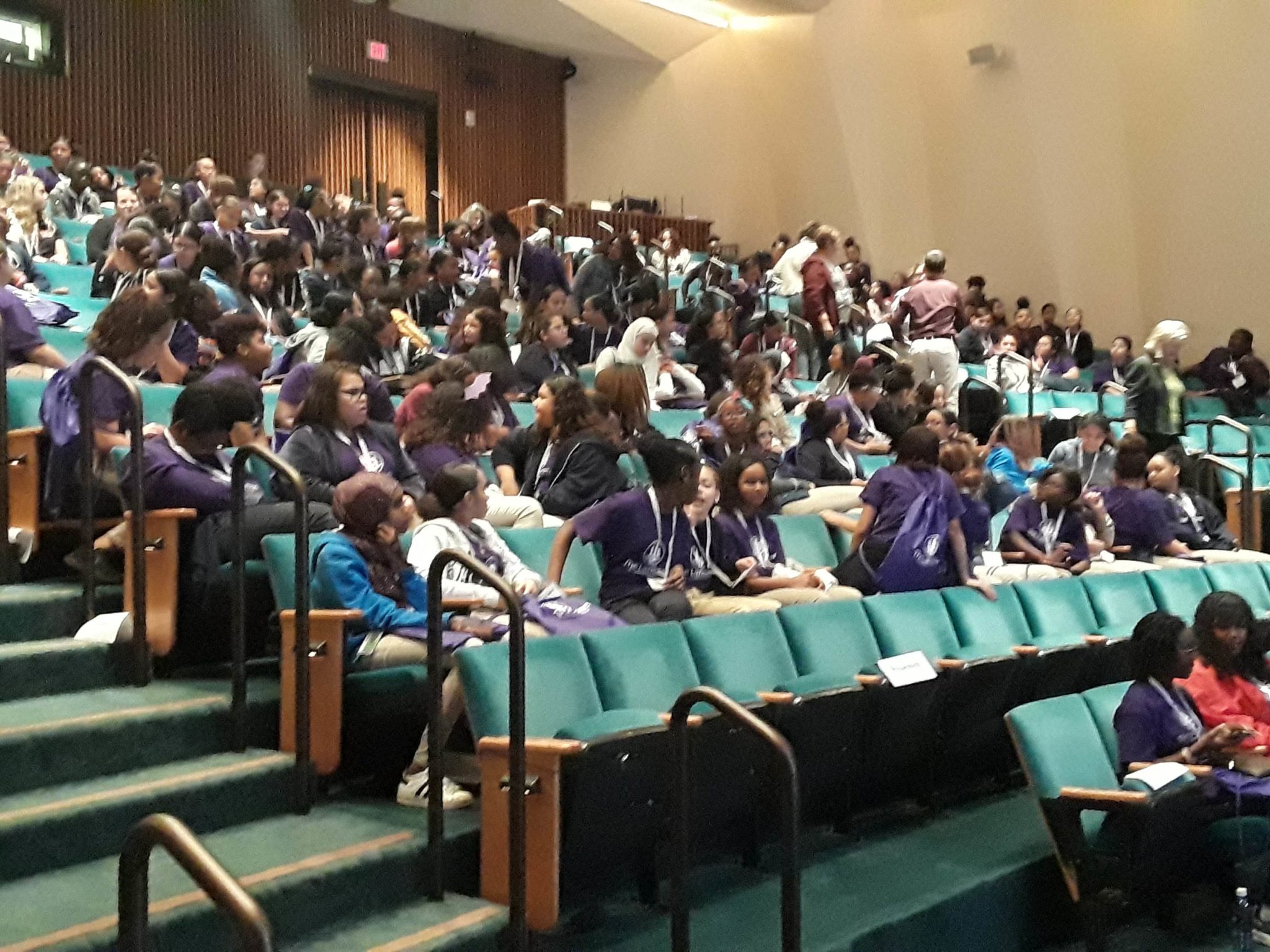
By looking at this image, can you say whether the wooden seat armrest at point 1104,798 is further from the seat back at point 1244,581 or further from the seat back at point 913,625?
the seat back at point 1244,581

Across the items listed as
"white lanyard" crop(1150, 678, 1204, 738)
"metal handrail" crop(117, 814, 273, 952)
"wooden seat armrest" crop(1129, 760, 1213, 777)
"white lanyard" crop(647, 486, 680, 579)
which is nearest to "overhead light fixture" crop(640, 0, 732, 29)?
"white lanyard" crop(647, 486, 680, 579)

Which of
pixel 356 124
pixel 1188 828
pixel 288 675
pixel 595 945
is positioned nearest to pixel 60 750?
pixel 288 675

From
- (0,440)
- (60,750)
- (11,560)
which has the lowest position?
(60,750)

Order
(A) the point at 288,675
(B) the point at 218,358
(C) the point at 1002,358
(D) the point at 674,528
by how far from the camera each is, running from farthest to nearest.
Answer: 1. (C) the point at 1002,358
2. (B) the point at 218,358
3. (D) the point at 674,528
4. (A) the point at 288,675

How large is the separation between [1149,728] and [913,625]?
687 millimetres

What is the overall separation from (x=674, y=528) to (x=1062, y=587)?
146cm

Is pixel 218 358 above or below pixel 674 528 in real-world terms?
above

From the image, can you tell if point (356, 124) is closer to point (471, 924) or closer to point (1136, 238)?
point (1136, 238)

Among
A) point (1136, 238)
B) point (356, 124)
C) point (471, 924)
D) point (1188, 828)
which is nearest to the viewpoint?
point (471, 924)

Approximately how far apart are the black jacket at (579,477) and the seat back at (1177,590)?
6.23 ft

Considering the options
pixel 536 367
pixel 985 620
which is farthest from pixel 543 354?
pixel 985 620

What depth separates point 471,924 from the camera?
236 cm

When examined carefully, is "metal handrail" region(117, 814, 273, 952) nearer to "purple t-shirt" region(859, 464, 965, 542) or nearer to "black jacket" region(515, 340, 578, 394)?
"purple t-shirt" region(859, 464, 965, 542)

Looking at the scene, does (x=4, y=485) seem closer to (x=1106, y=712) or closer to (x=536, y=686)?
(x=536, y=686)
